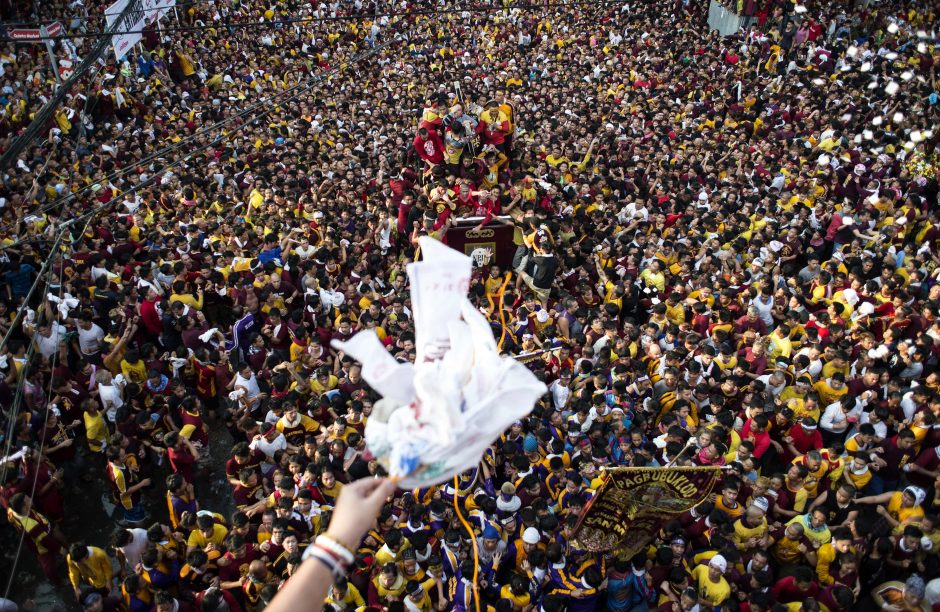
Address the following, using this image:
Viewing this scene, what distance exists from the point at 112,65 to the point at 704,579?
16.3 metres

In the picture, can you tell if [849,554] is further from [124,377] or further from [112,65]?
[112,65]

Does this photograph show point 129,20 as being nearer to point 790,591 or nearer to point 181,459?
point 181,459

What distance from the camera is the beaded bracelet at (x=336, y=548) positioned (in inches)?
81.8

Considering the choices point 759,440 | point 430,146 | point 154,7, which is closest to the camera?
point 759,440

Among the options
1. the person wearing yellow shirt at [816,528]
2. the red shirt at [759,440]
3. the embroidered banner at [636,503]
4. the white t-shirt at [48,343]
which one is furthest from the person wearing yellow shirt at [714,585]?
the white t-shirt at [48,343]

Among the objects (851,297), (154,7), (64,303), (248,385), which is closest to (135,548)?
(248,385)

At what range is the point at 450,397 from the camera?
7.18 feet

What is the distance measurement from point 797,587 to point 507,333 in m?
4.10

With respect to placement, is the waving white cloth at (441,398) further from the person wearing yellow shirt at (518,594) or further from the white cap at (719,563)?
the white cap at (719,563)

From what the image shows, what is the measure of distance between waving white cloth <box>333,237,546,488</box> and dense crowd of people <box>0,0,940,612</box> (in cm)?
39

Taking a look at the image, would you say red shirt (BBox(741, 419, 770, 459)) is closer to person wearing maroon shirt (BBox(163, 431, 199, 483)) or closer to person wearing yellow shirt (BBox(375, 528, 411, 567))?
person wearing yellow shirt (BBox(375, 528, 411, 567))

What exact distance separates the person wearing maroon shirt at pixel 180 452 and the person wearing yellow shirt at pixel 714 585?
15.1 feet

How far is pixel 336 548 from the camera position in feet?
6.86

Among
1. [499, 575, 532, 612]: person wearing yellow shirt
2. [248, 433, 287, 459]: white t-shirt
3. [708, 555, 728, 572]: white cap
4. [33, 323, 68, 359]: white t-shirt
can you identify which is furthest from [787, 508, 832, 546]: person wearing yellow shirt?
[33, 323, 68, 359]: white t-shirt
